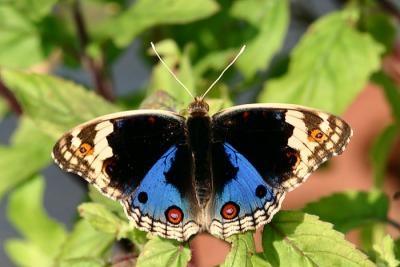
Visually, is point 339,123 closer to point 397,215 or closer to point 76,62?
point 76,62

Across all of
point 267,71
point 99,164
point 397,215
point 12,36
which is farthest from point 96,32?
point 397,215

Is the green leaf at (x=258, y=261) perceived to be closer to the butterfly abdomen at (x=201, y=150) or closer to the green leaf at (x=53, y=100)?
the butterfly abdomen at (x=201, y=150)

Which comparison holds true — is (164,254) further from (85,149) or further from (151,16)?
(151,16)

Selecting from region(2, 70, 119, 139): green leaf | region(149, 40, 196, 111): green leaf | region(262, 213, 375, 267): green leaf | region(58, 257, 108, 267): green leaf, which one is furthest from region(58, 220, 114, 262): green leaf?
region(262, 213, 375, 267): green leaf

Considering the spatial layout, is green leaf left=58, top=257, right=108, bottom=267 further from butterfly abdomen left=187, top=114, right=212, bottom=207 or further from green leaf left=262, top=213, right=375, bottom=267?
green leaf left=262, top=213, right=375, bottom=267

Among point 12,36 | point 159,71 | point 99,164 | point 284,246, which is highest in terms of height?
point 12,36

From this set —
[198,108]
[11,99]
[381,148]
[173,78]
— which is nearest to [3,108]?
[11,99]
